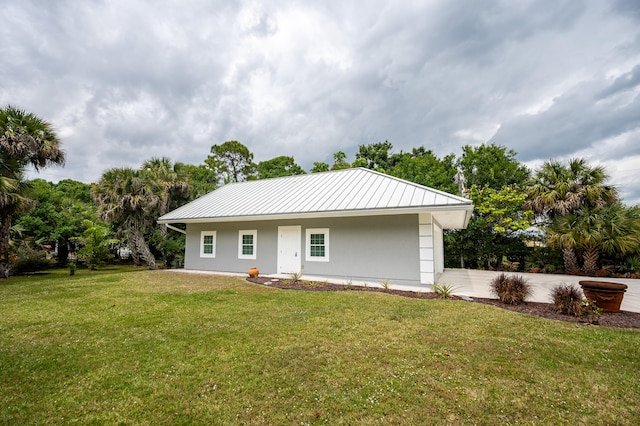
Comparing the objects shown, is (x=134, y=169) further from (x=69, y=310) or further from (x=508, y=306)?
(x=508, y=306)

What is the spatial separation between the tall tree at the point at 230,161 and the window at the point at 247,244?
20924mm

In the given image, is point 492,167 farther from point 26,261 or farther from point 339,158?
point 26,261

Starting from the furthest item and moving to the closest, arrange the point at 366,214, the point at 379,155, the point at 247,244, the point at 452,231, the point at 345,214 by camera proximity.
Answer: the point at 379,155
the point at 452,231
the point at 247,244
the point at 345,214
the point at 366,214

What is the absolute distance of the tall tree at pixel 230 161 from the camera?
32281mm

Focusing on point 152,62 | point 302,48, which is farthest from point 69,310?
point 302,48

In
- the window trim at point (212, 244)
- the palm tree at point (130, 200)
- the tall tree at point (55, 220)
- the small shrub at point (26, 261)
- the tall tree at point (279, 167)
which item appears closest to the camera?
the small shrub at point (26, 261)

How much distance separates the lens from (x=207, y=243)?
45.5 ft

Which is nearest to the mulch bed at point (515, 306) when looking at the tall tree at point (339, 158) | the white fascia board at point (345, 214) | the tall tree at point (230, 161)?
the white fascia board at point (345, 214)

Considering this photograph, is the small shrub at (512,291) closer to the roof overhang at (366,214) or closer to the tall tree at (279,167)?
the roof overhang at (366,214)

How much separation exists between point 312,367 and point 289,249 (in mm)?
8333

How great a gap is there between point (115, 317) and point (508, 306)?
8703 millimetres

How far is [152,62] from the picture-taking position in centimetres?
1070

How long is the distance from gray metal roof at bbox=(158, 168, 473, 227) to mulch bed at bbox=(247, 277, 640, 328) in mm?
2528

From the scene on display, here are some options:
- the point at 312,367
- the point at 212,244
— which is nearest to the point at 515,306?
the point at 312,367
